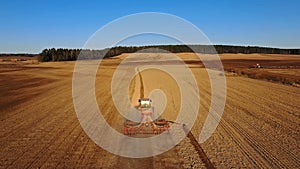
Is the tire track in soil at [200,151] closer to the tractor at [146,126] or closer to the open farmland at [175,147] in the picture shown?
the open farmland at [175,147]

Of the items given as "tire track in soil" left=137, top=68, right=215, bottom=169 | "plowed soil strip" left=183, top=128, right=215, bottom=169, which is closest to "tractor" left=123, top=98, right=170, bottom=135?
"tire track in soil" left=137, top=68, right=215, bottom=169

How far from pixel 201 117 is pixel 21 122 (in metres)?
7.55

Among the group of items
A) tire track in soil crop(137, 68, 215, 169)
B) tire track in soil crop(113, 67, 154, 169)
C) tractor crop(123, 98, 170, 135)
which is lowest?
tire track in soil crop(113, 67, 154, 169)

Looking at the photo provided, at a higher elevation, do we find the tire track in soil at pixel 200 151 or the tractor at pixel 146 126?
the tractor at pixel 146 126

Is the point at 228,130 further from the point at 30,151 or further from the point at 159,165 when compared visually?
the point at 30,151

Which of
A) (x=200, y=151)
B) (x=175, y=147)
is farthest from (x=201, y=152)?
(x=175, y=147)

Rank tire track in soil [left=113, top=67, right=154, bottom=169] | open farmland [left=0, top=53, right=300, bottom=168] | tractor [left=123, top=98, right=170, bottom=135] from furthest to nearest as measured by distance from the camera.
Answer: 1. tractor [left=123, top=98, right=170, bottom=135]
2. open farmland [left=0, top=53, right=300, bottom=168]
3. tire track in soil [left=113, top=67, right=154, bottom=169]

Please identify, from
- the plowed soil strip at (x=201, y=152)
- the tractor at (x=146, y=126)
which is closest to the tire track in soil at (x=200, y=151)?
the plowed soil strip at (x=201, y=152)

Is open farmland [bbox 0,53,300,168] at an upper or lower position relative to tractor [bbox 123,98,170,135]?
lower

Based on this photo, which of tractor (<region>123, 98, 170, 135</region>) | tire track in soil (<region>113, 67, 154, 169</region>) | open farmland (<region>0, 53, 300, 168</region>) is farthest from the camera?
tractor (<region>123, 98, 170, 135</region>)

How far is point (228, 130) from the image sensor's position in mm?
11398

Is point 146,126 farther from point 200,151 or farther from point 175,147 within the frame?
point 200,151

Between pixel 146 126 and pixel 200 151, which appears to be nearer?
pixel 200 151

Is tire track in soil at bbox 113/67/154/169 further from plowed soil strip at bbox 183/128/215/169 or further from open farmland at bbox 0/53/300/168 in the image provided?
plowed soil strip at bbox 183/128/215/169
